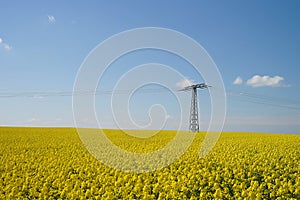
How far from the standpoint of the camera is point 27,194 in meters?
9.29

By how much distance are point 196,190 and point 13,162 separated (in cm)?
874

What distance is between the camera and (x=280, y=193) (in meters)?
9.13

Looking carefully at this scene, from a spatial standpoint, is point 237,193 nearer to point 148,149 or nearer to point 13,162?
point 13,162

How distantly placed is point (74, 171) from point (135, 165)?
8.55ft

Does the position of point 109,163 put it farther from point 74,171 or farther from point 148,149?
point 148,149

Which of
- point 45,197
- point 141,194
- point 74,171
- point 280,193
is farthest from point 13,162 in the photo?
point 280,193

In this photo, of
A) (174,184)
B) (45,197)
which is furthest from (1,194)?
(174,184)

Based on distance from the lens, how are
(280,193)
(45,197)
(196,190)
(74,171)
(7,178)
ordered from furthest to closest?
(74,171) < (7,178) < (196,190) < (280,193) < (45,197)

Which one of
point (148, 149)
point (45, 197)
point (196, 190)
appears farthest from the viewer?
point (148, 149)

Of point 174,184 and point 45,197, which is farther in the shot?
point 174,184

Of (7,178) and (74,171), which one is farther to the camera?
(74,171)

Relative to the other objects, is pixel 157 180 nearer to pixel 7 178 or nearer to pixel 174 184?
pixel 174 184

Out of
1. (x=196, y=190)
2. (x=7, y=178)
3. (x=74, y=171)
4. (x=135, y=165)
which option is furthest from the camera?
(x=135, y=165)

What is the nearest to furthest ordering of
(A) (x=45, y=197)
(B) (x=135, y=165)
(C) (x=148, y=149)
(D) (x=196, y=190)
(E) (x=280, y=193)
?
(A) (x=45, y=197), (E) (x=280, y=193), (D) (x=196, y=190), (B) (x=135, y=165), (C) (x=148, y=149)
